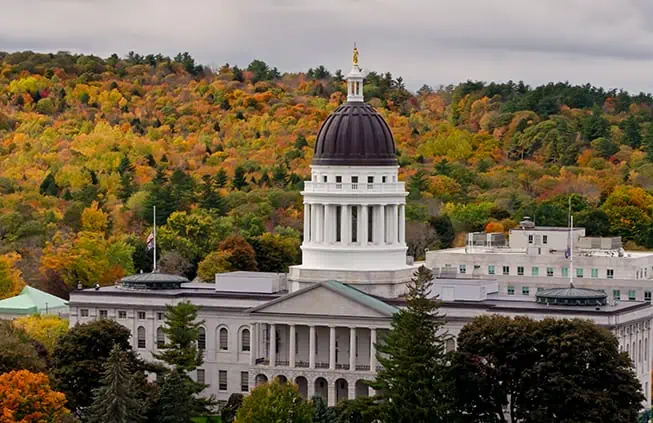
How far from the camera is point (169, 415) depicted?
5022 inches

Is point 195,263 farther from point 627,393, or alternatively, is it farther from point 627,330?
point 627,393

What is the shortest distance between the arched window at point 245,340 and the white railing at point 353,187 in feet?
30.9

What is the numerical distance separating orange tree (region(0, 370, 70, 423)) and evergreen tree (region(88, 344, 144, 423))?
7.22 ft

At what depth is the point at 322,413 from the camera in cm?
12681

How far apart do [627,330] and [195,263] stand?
189 ft

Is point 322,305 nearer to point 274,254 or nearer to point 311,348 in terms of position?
point 311,348

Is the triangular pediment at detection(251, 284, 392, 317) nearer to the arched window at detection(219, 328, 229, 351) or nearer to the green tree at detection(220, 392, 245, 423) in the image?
the arched window at detection(219, 328, 229, 351)

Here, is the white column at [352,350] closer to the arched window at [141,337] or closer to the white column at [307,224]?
the white column at [307,224]

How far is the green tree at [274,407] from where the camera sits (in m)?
124

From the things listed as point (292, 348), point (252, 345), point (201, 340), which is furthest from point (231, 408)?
point (201, 340)

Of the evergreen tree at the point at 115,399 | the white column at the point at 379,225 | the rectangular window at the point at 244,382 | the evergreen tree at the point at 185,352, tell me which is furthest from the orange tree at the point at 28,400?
the white column at the point at 379,225

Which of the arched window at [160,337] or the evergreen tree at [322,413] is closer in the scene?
the evergreen tree at [322,413]

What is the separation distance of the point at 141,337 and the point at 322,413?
26.8 metres

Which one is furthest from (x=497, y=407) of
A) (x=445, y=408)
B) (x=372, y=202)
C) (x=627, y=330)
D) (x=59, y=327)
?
(x=59, y=327)
